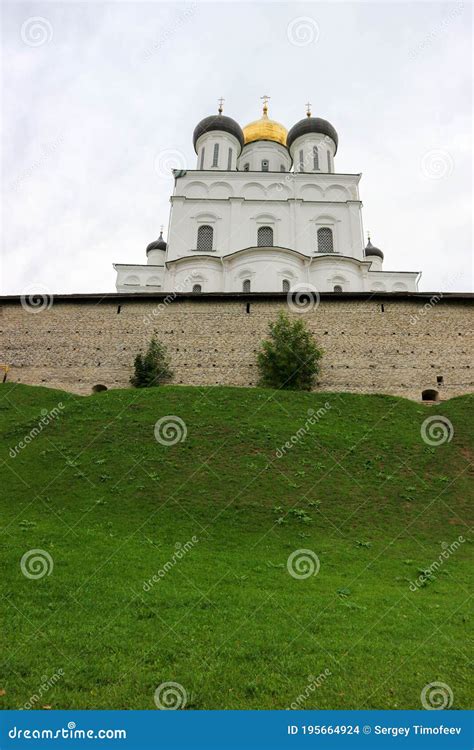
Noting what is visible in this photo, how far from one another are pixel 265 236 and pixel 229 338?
510 inches

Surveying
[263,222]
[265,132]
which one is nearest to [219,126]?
[265,132]

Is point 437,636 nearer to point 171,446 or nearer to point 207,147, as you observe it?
point 171,446

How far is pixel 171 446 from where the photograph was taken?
13.1 metres

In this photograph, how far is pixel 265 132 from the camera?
128 feet

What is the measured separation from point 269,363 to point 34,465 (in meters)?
10.1

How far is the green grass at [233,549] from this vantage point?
472cm
